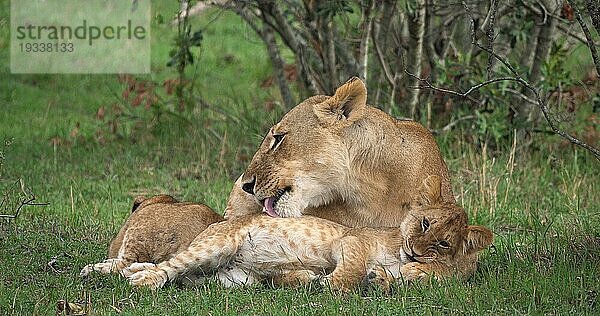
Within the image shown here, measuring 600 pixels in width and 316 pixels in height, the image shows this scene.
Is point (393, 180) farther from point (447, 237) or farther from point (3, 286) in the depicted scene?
point (3, 286)

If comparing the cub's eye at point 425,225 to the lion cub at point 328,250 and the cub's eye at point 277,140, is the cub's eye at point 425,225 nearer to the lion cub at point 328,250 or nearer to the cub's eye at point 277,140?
the lion cub at point 328,250

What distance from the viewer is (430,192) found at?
561 centimetres

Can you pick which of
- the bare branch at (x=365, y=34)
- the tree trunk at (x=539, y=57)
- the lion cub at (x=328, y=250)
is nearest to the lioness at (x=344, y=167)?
the lion cub at (x=328, y=250)

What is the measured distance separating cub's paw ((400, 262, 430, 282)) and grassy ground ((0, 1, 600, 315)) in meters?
0.07

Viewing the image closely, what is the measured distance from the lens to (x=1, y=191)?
8.67 m

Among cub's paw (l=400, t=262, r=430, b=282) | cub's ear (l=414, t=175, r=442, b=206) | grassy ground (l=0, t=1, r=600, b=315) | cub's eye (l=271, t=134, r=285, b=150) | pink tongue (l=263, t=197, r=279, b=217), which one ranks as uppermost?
cub's eye (l=271, t=134, r=285, b=150)

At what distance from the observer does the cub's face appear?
5406 mm

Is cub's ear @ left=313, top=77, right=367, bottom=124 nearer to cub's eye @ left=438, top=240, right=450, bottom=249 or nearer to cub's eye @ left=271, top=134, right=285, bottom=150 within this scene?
cub's eye @ left=271, top=134, right=285, bottom=150

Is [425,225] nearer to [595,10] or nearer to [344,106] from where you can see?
[344,106]

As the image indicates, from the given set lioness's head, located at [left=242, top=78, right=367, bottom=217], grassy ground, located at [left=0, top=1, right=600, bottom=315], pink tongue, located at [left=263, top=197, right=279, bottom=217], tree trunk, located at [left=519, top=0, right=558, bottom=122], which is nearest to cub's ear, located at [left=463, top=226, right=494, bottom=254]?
grassy ground, located at [left=0, top=1, right=600, bottom=315]

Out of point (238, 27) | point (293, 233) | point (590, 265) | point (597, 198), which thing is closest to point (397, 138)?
point (293, 233)

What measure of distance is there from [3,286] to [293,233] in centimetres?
144

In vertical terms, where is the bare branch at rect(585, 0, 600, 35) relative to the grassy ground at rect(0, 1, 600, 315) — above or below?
above

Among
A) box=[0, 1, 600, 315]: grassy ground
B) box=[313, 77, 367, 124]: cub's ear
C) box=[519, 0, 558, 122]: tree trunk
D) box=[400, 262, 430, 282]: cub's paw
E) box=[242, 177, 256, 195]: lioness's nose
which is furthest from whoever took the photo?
box=[519, 0, 558, 122]: tree trunk
